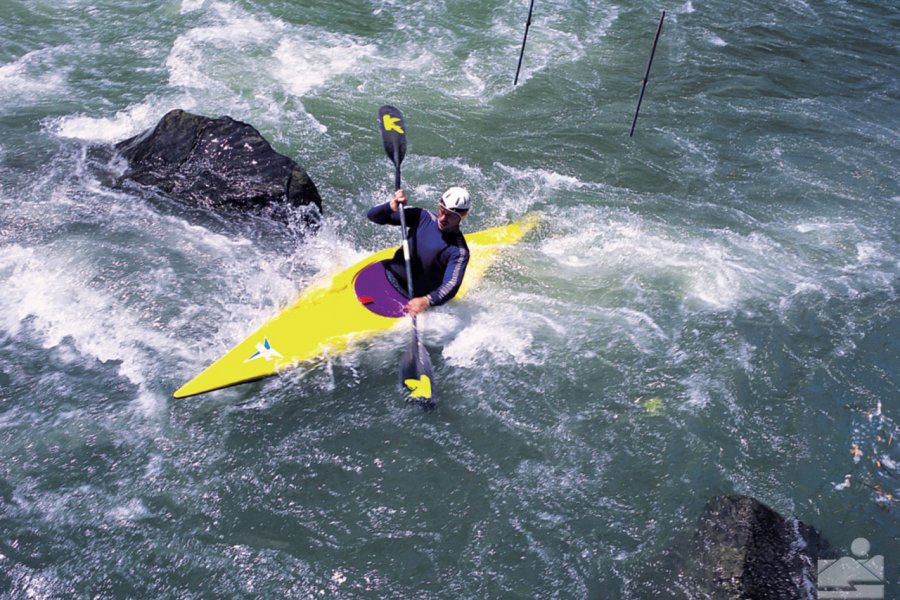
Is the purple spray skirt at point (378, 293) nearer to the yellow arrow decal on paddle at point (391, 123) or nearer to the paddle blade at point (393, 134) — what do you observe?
the paddle blade at point (393, 134)

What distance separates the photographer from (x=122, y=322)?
5.55 metres

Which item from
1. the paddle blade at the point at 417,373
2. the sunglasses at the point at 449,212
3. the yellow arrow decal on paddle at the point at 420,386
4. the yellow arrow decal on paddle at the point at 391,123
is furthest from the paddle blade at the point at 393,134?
the yellow arrow decal on paddle at the point at 420,386

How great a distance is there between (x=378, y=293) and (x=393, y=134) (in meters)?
1.82

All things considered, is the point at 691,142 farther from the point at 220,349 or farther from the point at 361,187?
the point at 220,349

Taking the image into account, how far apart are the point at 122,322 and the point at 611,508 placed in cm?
358

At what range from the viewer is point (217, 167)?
682 cm

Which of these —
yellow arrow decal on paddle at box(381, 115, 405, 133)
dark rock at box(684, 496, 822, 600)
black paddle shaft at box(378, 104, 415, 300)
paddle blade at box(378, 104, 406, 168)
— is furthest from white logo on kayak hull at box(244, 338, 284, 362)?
dark rock at box(684, 496, 822, 600)

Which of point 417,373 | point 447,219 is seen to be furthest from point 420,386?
point 447,219

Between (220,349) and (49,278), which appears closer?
(220,349)

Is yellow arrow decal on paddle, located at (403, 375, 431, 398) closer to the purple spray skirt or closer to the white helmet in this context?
the purple spray skirt

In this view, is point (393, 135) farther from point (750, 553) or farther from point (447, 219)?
point (750, 553)

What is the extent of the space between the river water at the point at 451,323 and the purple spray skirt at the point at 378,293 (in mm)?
200

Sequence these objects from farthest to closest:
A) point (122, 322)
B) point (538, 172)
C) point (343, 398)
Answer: point (538, 172), point (122, 322), point (343, 398)

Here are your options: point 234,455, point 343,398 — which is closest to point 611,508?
point 343,398
